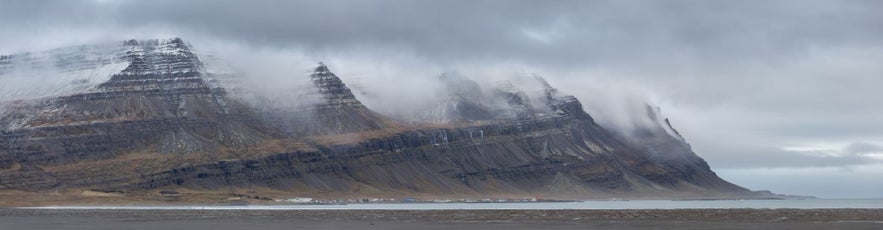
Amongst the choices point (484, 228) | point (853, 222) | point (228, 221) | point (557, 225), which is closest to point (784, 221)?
point (853, 222)

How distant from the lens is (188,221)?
171500 millimetres

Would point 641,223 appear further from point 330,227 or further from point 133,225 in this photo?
point 133,225

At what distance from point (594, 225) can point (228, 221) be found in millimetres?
50497

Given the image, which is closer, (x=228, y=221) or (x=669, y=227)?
(x=669, y=227)

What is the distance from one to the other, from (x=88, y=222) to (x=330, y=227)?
39134 millimetres

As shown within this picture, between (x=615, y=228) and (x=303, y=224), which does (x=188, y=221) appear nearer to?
(x=303, y=224)

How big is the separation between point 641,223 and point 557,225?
9970 mm

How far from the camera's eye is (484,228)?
143375 millimetres

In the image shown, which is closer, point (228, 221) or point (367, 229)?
point (367, 229)

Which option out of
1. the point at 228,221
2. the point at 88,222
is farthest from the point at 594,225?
the point at 88,222

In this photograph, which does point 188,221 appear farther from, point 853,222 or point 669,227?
point 853,222

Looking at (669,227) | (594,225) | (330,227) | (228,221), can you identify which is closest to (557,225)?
(594,225)

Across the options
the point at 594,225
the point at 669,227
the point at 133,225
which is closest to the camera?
the point at 669,227

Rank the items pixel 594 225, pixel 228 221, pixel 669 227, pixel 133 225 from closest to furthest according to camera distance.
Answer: pixel 669 227 → pixel 594 225 → pixel 133 225 → pixel 228 221
